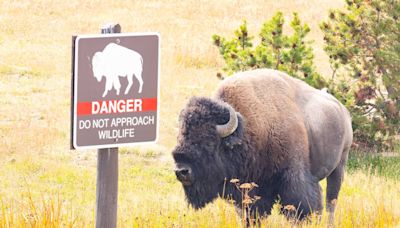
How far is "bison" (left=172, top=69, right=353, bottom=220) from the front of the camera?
9500mm

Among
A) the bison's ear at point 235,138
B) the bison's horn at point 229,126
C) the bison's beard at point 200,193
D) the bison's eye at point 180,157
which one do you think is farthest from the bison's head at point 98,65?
the bison's ear at point 235,138

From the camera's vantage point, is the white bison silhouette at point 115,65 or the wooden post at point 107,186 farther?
the wooden post at point 107,186

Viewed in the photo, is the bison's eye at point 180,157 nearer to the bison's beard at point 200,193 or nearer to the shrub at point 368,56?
the bison's beard at point 200,193

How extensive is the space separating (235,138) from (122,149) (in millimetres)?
7794

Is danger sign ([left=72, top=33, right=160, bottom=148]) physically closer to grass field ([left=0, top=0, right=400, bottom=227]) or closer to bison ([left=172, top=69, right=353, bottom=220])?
grass field ([left=0, top=0, right=400, bottom=227])

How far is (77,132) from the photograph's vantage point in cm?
637

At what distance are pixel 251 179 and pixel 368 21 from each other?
7843 mm

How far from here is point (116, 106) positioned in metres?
6.51

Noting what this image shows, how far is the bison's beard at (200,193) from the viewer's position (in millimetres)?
9523

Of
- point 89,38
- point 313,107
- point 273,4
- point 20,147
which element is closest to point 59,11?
point 273,4

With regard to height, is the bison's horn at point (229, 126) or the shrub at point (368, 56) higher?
the shrub at point (368, 56)

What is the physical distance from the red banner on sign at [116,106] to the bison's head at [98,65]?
0.17m

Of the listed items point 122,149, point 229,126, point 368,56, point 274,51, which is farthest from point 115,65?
point 368,56

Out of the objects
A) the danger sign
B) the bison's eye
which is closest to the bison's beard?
the bison's eye
